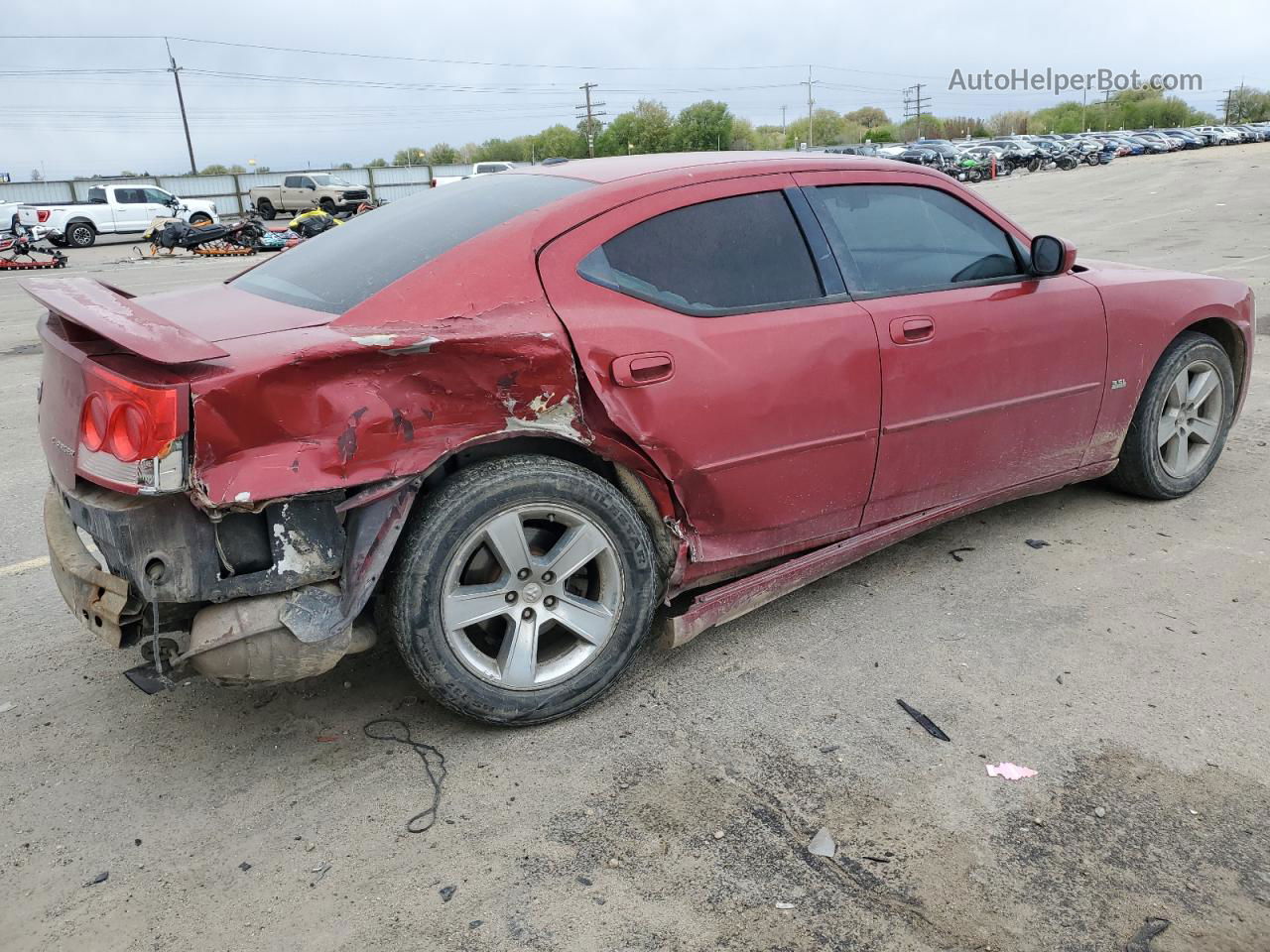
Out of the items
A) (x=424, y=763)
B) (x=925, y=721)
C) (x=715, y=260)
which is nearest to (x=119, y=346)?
(x=424, y=763)

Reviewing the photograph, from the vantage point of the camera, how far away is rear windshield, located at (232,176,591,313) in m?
3.04

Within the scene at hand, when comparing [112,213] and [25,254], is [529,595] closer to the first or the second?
[25,254]

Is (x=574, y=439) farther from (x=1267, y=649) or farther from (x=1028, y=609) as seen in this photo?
(x=1267, y=649)

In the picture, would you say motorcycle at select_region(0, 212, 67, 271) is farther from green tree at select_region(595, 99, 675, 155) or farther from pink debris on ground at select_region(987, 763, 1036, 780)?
green tree at select_region(595, 99, 675, 155)

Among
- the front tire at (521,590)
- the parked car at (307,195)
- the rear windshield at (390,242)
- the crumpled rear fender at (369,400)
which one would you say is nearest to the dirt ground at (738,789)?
the front tire at (521,590)

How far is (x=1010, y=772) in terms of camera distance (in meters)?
2.76

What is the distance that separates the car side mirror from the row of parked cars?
115ft

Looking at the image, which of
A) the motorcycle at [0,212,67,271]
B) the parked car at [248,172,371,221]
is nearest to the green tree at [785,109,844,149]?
the parked car at [248,172,371,221]


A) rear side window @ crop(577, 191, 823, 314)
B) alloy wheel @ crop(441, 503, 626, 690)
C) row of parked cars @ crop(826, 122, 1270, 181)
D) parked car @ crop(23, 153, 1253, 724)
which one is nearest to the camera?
parked car @ crop(23, 153, 1253, 724)

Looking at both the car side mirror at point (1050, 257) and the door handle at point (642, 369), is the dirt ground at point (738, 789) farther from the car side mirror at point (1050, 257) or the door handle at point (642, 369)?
the car side mirror at point (1050, 257)

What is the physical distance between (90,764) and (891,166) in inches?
131

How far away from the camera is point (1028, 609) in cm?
373

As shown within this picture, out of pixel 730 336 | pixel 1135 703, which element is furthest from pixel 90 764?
pixel 1135 703

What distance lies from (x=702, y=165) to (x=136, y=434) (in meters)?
1.99
